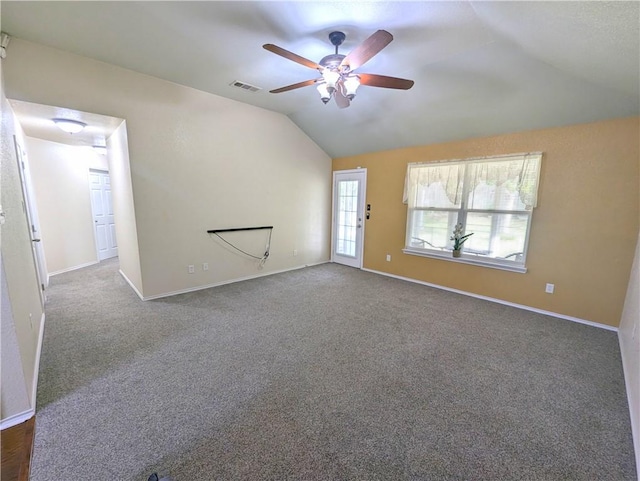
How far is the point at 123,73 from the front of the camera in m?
3.04

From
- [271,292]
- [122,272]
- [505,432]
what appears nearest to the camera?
[505,432]

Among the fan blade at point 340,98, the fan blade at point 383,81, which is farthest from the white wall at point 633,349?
the fan blade at point 340,98

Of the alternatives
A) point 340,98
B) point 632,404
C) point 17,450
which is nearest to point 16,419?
point 17,450

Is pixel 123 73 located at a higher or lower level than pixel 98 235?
higher

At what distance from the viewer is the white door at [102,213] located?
18.1 feet

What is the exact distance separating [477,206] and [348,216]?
2.39 m

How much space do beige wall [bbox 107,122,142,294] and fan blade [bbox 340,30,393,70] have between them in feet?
9.10

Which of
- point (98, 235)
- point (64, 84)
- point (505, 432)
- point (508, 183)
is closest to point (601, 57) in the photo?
point (508, 183)

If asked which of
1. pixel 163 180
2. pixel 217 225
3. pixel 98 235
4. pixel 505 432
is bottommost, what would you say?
pixel 505 432

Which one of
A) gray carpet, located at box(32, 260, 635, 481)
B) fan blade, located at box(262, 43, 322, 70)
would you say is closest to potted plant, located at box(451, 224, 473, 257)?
gray carpet, located at box(32, 260, 635, 481)

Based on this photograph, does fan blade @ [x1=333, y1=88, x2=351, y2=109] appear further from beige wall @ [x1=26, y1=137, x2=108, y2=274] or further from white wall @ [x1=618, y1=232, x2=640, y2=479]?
beige wall @ [x1=26, y1=137, x2=108, y2=274]

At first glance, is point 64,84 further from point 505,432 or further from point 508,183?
point 508,183

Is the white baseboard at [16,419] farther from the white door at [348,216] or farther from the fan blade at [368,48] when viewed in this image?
the white door at [348,216]

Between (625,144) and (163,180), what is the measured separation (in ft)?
17.3
